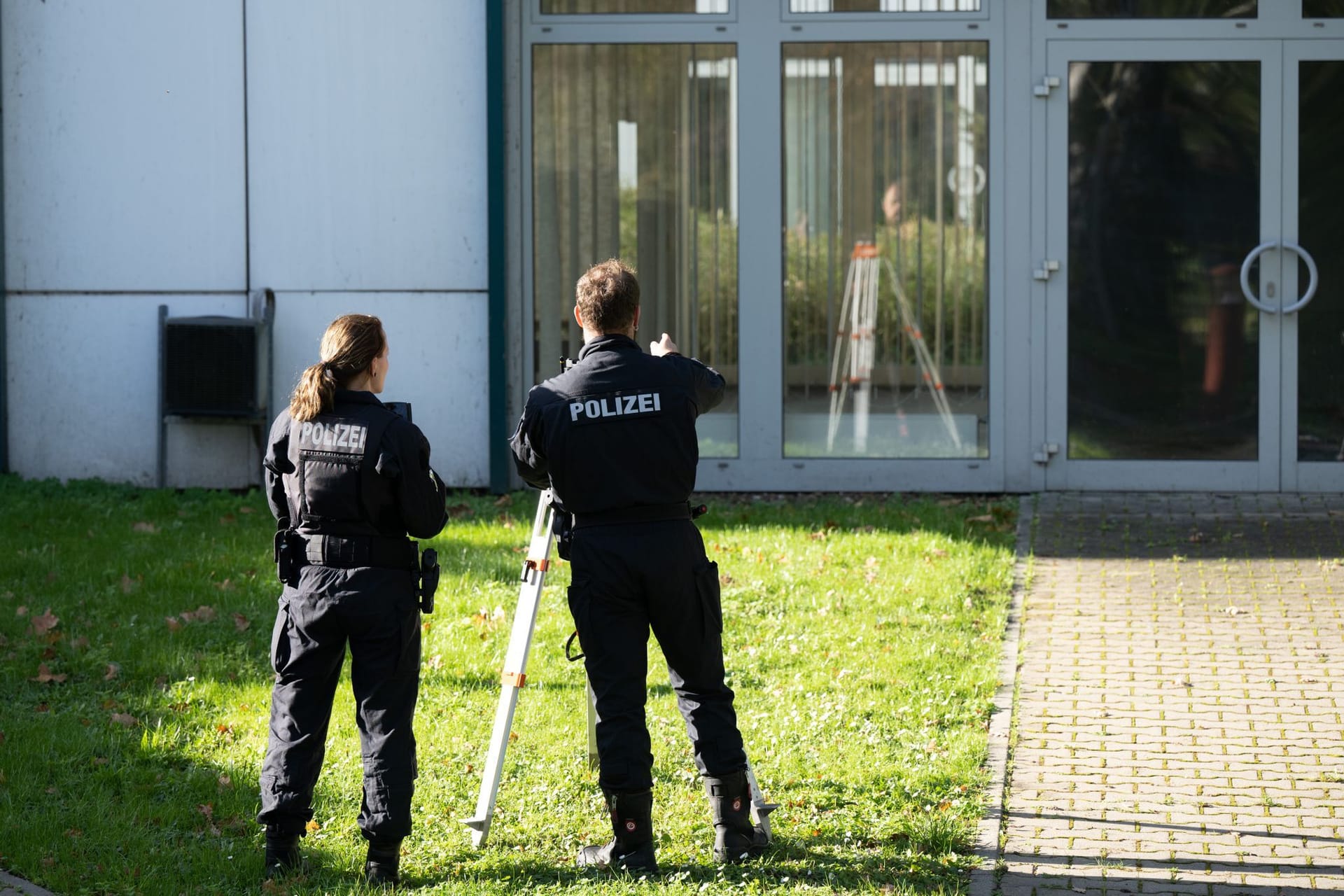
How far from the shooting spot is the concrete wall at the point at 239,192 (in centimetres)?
1184

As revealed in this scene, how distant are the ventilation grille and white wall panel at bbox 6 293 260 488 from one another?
14.8 inches

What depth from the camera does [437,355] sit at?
39.2ft

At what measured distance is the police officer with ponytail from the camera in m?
5.07

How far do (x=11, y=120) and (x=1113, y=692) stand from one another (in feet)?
28.6

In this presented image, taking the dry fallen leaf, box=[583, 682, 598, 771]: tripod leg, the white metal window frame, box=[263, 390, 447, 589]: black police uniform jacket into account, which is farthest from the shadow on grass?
the white metal window frame

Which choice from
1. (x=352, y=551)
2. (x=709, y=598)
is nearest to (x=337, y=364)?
(x=352, y=551)

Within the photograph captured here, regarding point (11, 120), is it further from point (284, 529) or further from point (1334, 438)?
point (1334, 438)

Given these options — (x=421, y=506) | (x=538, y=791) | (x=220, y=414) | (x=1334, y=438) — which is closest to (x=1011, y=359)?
(x=1334, y=438)

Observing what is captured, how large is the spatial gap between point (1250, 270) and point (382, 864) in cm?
835

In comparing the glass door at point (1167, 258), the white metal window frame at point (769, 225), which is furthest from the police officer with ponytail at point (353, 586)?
the glass door at point (1167, 258)

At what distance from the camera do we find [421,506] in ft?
16.7

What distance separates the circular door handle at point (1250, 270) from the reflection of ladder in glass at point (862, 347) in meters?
2.09

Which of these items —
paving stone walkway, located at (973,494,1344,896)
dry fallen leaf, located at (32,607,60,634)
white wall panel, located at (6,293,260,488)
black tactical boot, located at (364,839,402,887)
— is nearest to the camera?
black tactical boot, located at (364,839,402,887)

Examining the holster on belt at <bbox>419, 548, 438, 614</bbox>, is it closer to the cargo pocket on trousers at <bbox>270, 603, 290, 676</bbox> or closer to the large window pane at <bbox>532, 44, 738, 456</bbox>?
the cargo pocket on trousers at <bbox>270, 603, 290, 676</bbox>
